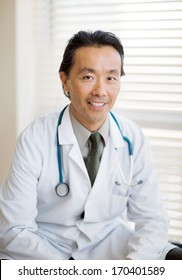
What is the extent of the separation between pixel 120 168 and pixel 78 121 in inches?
10.4

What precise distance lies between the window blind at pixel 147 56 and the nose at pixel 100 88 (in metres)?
0.73

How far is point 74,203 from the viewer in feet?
4.79

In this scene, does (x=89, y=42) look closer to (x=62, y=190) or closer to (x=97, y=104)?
(x=97, y=104)

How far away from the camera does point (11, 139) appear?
2.32m

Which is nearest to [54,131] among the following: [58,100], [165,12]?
[58,100]

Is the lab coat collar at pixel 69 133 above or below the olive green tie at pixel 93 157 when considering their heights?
above

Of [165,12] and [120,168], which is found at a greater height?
[165,12]

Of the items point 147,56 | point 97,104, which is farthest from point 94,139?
point 147,56

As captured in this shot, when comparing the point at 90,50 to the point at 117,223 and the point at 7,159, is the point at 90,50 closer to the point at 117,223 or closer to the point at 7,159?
the point at 117,223

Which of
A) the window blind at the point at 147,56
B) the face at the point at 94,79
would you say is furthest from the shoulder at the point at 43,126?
the window blind at the point at 147,56

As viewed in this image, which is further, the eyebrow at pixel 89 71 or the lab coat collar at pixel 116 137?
the lab coat collar at pixel 116 137

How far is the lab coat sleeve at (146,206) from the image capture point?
4.84 ft

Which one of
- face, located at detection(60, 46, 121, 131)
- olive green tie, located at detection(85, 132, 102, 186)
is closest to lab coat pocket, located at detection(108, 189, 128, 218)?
olive green tie, located at detection(85, 132, 102, 186)

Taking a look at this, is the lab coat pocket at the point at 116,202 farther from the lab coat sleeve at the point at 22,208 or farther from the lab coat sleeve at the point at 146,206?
the lab coat sleeve at the point at 22,208
